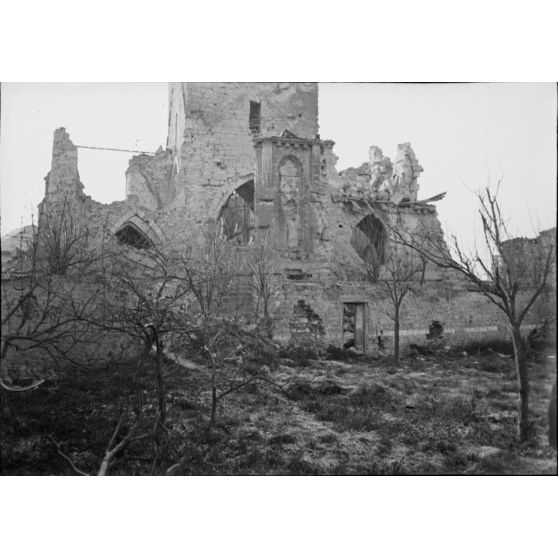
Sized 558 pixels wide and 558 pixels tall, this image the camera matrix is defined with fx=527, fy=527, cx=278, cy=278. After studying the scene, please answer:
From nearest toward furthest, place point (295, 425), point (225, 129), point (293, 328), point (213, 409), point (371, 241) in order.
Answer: point (213, 409)
point (295, 425)
point (293, 328)
point (371, 241)
point (225, 129)

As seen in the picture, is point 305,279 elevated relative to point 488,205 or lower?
lower

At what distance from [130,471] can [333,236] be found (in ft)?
19.3

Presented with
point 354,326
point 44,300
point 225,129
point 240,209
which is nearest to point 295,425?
point 354,326

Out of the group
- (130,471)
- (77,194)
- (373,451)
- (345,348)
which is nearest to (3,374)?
(130,471)

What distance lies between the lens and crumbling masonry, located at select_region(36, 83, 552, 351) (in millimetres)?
8750

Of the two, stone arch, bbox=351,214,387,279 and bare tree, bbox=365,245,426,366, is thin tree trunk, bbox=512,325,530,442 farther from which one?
stone arch, bbox=351,214,387,279

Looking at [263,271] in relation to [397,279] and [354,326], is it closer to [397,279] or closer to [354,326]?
[354,326]

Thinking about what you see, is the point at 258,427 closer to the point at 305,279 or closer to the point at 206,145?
the point at 305,279

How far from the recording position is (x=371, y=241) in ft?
36.0

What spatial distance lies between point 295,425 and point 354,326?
2.96 meters

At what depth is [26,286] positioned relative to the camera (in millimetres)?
5805

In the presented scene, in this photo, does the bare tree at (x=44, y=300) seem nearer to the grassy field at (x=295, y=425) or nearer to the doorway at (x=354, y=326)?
the grassy field at (x=295, y=425)

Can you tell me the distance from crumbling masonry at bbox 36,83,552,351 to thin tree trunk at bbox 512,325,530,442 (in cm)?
279

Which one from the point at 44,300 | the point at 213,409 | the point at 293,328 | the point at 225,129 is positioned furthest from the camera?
the point at 225,129
